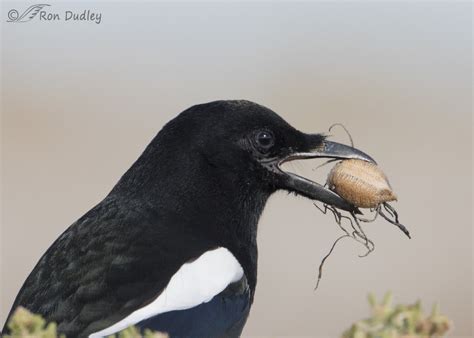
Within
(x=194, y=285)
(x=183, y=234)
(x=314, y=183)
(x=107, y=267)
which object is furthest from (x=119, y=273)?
(x=314, y=183)

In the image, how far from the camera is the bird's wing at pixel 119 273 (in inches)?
127

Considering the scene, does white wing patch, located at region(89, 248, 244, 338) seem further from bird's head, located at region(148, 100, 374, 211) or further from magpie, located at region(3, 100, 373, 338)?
bird's head, located at region(148, 100, 374, 211)

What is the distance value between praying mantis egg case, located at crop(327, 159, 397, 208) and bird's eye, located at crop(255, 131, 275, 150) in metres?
0.24

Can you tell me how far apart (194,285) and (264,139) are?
708 millimetres

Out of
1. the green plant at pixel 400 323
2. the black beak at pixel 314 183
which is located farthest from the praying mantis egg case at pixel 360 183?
the green plant at pixel 400 323

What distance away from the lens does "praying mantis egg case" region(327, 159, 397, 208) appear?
4000 millimetres

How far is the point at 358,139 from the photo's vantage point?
866 cm

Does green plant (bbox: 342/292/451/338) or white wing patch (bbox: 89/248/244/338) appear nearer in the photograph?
green plant (bbox: 342/292/451/338)

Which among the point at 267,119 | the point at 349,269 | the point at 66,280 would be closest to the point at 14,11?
the point at 349,269

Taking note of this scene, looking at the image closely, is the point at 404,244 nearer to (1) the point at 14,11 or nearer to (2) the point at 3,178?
(2) the point at 3,178

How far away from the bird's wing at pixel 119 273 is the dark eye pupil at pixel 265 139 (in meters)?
0.42

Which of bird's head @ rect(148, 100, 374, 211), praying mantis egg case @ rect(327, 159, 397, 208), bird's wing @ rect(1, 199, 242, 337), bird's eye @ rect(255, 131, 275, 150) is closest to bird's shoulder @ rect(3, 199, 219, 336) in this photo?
bird's wing @ rect(1, 199, 242, 337)

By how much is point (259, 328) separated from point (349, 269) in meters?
0.96

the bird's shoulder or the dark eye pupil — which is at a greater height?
the dark eye pupil
